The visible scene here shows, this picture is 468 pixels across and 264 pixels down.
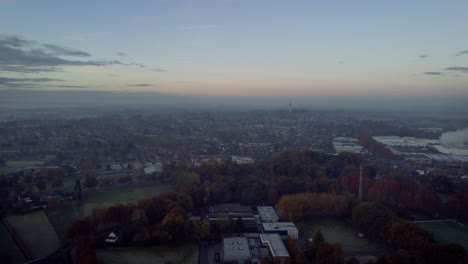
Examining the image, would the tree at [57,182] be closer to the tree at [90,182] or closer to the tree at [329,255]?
the tree at [90,182]

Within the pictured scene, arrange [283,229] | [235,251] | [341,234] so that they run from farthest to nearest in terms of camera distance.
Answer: [341,234] < [283,229] < [235,251]

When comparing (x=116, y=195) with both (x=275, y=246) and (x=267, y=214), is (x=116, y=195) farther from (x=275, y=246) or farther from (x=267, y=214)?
(x=275, y=246)

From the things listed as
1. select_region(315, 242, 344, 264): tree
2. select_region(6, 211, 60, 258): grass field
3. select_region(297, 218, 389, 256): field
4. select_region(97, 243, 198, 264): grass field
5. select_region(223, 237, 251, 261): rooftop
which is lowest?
select_region(297, 218, 389, 256): field

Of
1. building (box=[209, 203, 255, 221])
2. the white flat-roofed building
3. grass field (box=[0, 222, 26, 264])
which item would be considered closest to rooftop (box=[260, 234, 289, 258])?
the white flat-roofed building

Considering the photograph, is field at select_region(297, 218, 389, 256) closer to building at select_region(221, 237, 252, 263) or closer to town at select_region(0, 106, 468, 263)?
town at select_region(0, 106, 468, 263)

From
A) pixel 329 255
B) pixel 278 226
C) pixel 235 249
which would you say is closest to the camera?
pixel 329 255

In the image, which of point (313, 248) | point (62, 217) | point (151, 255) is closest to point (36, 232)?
point (62, 217)
